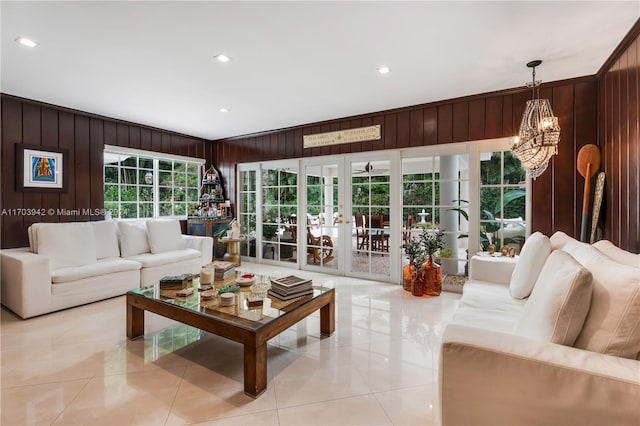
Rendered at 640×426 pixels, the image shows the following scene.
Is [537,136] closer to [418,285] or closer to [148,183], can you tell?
[418,285]

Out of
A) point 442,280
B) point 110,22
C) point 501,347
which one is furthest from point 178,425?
point 442,280

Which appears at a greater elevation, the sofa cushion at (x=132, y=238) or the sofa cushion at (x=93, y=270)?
the sofa cushion at (x=132, y=238)

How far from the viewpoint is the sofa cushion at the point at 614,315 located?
1084mm

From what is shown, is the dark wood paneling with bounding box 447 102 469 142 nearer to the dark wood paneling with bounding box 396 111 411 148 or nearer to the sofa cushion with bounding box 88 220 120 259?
the dark wood paneling with bounding box 396 111 411 148

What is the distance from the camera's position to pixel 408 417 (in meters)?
1.61

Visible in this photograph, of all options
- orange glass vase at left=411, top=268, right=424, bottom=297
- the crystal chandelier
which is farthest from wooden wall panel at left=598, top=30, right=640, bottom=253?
orange glass vase at left=411, top=268, right=424, bottom=297

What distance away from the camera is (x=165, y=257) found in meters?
4.11

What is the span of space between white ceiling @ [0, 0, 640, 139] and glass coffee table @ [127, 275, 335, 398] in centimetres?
198

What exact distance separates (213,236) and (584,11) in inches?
207

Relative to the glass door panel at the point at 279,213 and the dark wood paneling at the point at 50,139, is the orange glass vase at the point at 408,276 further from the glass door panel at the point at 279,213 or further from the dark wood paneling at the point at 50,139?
the dark wood paneling at the point at 50,139

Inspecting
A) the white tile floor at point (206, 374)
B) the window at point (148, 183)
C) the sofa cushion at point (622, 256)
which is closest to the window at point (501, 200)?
the white tile floor at point (206, 374)

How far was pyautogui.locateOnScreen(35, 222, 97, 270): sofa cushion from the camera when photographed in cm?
338

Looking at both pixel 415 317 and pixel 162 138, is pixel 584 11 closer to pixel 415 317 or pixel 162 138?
pixel 415 317

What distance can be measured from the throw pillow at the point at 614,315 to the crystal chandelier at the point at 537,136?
1.78m
